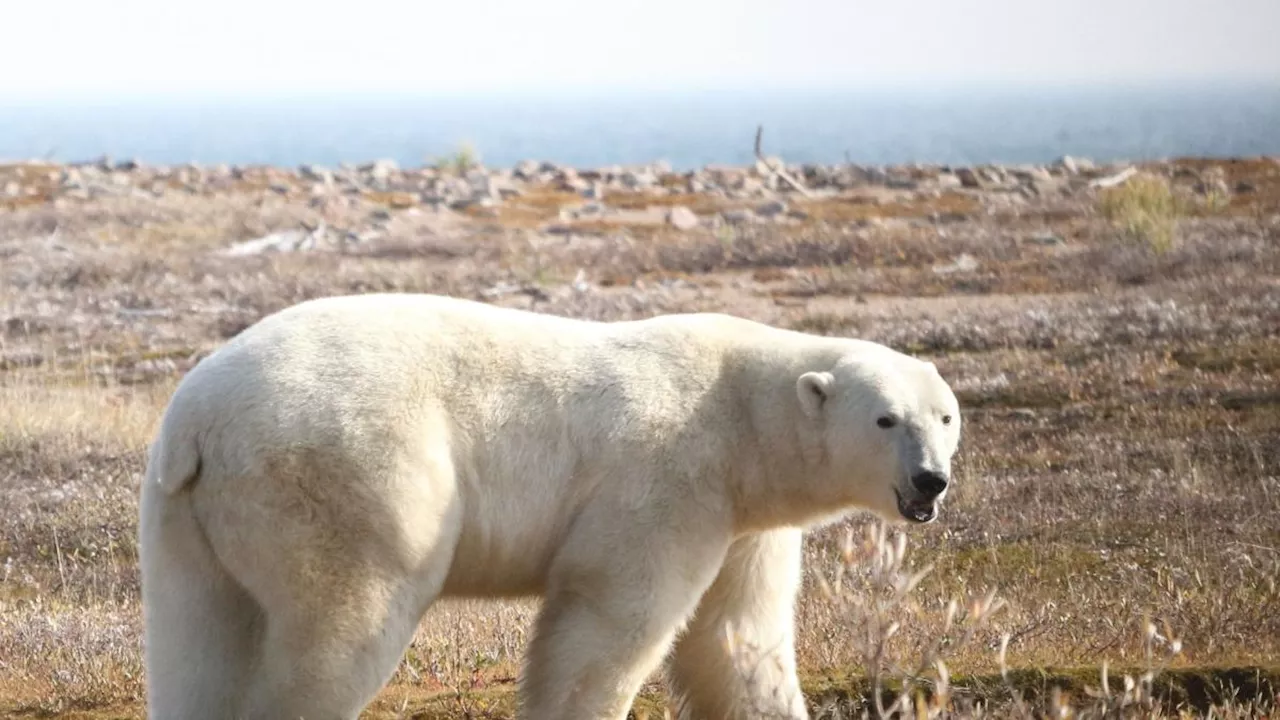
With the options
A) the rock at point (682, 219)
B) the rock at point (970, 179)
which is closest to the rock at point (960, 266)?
the rock at point (682, 219)

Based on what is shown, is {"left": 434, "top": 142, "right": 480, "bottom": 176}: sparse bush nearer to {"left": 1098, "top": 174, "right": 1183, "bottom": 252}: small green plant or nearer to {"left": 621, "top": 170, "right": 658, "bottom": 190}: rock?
{"left": 621, "top": 170, "right": 658, "bottom": 190}: rock

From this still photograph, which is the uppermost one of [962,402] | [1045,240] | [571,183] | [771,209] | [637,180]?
[962,402]

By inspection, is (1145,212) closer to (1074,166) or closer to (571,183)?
(1074,166)

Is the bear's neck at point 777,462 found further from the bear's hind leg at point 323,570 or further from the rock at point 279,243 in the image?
the rock at point 279,243

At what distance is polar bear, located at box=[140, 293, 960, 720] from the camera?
4.93m

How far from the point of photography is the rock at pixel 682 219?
97.9 feet

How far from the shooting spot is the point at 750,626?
19.0 feet

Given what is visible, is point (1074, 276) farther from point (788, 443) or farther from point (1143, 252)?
point (788, 443)

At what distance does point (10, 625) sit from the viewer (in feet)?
24.8

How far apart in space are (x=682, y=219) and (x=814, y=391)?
983 inches

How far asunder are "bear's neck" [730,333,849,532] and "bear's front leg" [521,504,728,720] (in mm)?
332

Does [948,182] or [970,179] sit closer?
[970,179]

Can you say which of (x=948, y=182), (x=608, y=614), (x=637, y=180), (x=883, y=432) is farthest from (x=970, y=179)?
(x=608, y=614)

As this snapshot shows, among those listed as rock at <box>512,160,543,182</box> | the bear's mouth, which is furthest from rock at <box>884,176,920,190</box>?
the bear's mouth
